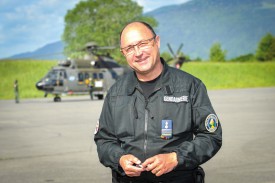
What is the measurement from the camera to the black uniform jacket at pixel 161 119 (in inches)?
131

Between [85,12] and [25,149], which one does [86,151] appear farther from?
[85,12]

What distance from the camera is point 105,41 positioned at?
86250 mm

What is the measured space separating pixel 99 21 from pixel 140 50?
8466 cm

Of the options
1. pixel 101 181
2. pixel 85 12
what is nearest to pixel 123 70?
pixel 101 181

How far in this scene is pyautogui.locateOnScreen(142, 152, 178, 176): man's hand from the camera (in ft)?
10.4

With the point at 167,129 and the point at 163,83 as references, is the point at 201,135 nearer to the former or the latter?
the point at 167,129

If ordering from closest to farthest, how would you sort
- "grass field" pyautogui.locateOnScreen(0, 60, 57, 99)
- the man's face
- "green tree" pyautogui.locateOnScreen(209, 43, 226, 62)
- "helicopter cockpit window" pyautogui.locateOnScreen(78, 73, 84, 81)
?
the man's face
"helicopter cockpit window" pyautogui.locateOnScreen(78, 73, 84, 81)
"grass field" pyautogui.locateOnScreen(0, 60, 57, 99)
"green tree" pyautogui.locateOnScreen(209, 43, 226, 62)

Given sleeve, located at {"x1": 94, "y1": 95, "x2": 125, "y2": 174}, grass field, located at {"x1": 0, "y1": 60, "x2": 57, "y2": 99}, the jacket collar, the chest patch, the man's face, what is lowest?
sleeve, located at {"x1": 94, "y1": 95, "x2": 125, "y2": 174}

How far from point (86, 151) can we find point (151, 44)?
7768 millimetres

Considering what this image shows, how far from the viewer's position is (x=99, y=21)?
286 ft

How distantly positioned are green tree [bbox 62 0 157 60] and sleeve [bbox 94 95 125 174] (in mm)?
80712

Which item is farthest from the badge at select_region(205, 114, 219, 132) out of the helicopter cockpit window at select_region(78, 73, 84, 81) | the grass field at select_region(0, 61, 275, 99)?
the grass field at select_region(0, 61, 275, 99)

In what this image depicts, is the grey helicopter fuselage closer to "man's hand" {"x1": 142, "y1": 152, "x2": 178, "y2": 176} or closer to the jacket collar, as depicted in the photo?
the jacket collar

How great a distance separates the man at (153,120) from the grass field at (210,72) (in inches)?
2856
